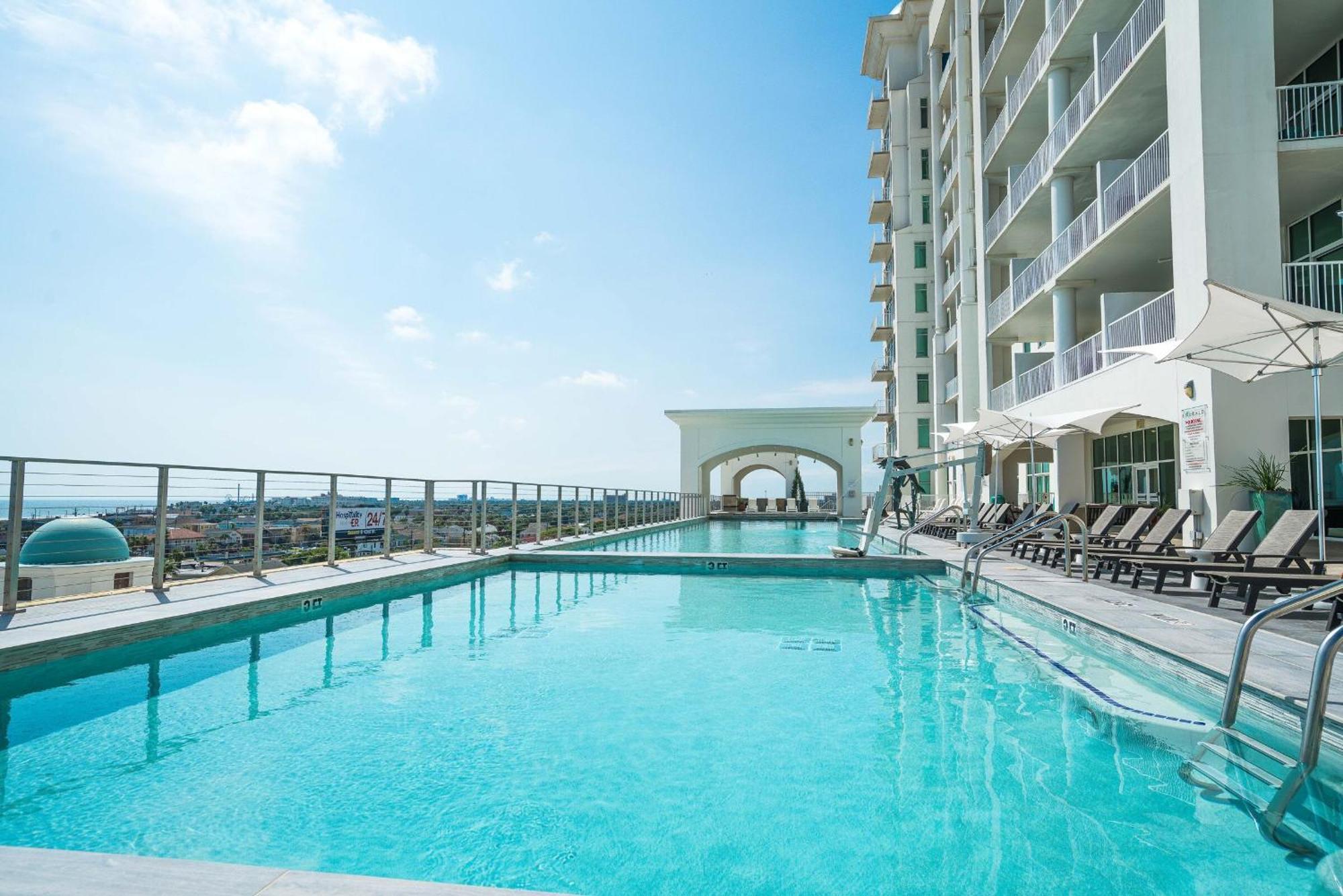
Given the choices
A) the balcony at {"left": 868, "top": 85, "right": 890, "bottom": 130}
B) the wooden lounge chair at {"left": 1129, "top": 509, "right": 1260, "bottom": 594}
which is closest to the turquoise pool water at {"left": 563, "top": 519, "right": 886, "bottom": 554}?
the wooden lounge chair at {"left": 1129, "top": 509, "right": 1260, "bottom": 594}

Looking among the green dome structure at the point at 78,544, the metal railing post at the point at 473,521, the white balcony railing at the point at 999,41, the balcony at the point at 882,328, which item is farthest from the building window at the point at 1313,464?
the balcony at the point at 882,328

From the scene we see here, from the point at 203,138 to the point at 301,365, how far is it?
587 centimetres

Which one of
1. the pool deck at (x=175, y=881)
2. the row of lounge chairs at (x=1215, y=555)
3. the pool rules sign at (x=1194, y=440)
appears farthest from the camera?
the pool rules sign at (x=1194, y=440)

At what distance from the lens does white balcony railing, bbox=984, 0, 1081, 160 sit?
43.9 ft

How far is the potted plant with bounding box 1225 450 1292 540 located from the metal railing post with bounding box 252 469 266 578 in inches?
375

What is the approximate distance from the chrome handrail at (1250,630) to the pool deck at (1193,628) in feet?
0.90

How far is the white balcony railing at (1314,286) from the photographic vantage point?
27.5 ft

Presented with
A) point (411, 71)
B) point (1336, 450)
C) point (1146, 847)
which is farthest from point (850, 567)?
point (411, 71)

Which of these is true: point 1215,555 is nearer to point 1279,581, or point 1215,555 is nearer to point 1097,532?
point 1279,581

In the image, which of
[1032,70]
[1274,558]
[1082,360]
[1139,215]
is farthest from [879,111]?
[1274,558]

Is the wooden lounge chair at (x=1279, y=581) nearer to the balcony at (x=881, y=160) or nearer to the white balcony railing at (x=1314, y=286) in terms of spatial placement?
the white balcony railing at (x=1314, y=286)

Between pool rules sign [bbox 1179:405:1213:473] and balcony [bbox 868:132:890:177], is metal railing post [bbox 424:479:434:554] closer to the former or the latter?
pool rules sign [bbox 1179:405:1213:473]

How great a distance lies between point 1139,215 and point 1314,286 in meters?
2.57

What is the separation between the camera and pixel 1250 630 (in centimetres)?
270
